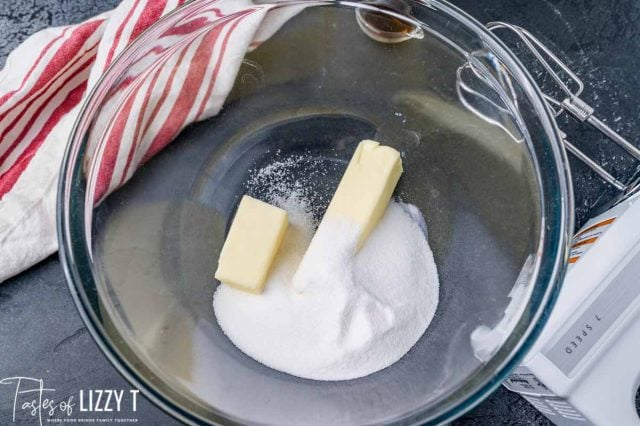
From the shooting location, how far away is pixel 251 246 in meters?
0.91

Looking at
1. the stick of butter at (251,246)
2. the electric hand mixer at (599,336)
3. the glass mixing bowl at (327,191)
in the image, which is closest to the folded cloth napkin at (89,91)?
the glass mixing bowl at (327,191)

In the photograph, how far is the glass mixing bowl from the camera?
0.90m

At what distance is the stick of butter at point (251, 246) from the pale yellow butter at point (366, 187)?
7cm

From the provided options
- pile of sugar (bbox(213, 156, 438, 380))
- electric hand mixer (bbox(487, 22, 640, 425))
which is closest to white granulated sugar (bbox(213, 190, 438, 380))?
pile of sugar (bbox(213, 156, 438, 380))

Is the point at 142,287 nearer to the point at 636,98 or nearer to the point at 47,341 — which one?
the point at 47,341

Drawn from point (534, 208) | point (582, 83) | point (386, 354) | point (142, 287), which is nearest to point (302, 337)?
point (386, 354)

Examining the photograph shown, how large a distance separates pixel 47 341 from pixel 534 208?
65 centimetres

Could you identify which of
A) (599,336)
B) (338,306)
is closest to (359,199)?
(338,306)

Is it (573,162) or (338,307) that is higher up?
(573,162)

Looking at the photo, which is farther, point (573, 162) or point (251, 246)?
point (573, 162)

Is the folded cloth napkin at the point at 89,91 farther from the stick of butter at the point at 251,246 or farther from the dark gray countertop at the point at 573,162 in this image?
the stick of butter at the point at 251,246

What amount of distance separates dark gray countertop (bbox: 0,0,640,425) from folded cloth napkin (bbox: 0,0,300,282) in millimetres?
52

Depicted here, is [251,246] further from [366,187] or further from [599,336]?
[599,336]

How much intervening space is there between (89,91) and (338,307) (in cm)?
42
